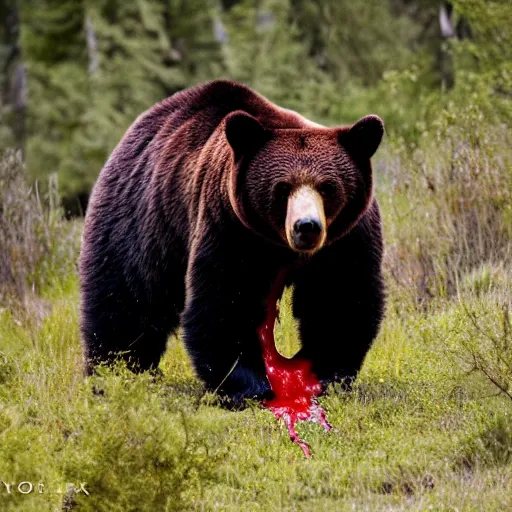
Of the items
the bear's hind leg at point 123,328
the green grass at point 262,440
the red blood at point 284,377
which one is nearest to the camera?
the green grass at point 262,440

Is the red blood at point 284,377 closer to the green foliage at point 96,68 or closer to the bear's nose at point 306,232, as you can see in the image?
the bear's nose at point 306,232

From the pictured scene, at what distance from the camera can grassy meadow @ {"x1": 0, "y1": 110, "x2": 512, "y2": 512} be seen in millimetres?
3910

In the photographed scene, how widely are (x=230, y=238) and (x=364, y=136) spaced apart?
33.3 inches

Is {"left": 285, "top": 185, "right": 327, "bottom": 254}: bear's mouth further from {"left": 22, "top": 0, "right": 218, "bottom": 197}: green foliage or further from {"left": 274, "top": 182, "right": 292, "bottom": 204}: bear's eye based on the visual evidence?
{"left": 22, "top": 0, "right": 218, "bottom": 197}: green foliage

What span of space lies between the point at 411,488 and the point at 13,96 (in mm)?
10707

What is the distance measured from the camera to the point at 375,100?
18.4m

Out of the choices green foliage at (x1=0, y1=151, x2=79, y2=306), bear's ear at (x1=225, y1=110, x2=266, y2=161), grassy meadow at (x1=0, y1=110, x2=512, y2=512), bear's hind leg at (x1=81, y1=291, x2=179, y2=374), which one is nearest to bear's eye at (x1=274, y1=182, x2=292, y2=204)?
bear's ear at (x1=225, y1=110, x2=266, y2=161)

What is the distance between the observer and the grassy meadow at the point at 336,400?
154 inches

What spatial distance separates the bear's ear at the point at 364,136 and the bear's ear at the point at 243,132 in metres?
0.41

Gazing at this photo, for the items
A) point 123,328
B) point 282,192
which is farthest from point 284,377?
point 282,192

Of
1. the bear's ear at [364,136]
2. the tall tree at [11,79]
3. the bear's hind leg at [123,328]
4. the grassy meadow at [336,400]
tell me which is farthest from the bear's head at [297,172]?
the tall tree at [11,79]

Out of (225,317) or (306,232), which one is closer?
Answer: (306,232)

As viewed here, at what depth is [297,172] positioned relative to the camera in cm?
507

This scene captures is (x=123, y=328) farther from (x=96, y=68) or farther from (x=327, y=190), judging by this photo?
(x=96, y=68)
